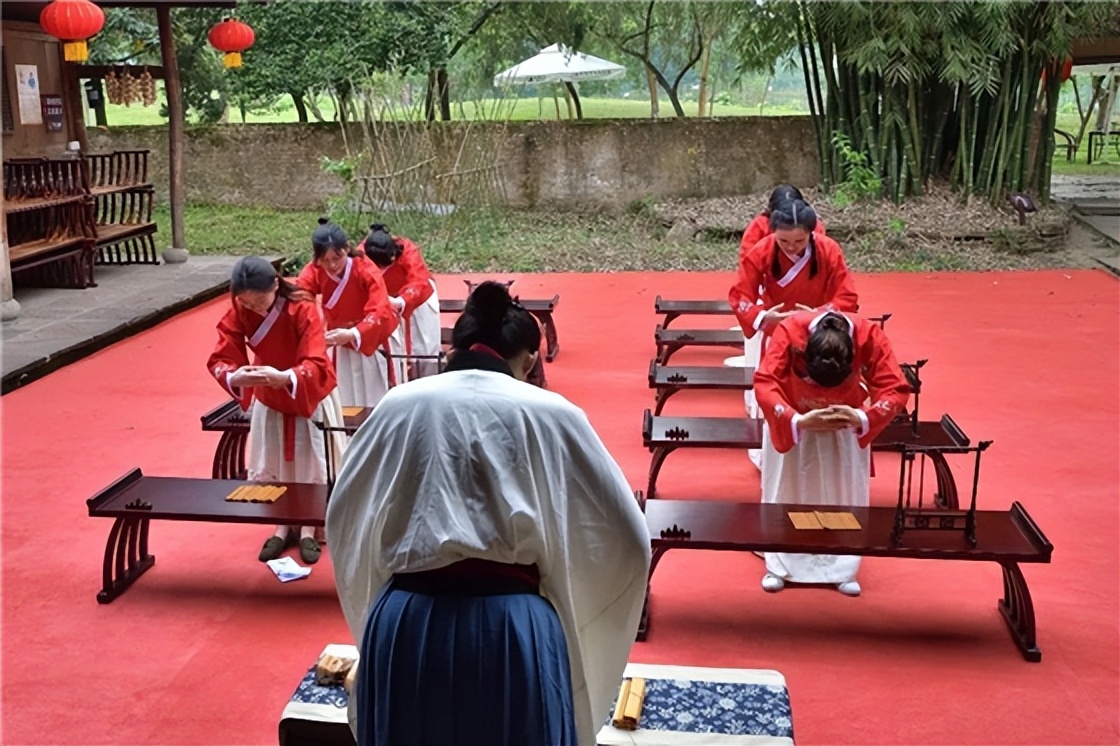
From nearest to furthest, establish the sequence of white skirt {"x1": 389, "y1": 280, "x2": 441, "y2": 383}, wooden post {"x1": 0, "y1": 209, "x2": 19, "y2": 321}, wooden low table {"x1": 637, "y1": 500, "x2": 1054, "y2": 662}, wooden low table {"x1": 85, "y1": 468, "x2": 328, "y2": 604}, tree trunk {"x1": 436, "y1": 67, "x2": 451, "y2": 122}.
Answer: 1. wooden low table {"x1": 637, "y1": 500, "x2": 1054, "y2": 662}
2. wooden low table {"x1": 85, "y1": 468, "x2": 328, "y2": 604}
3. white skirt {"x1": 389, "y1": 280, "x2": 441, "y2": 383}
4. wooden post {"x1": 0, "y1": 209, "x2": 19, "y2": 321}
5. tree trunk {"x1": 436, "y1": 67, "x2": 451, "y2": 122}

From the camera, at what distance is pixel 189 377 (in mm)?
7633

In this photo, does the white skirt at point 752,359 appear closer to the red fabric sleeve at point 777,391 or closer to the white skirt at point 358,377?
the red fabric sleeve at point 777,391

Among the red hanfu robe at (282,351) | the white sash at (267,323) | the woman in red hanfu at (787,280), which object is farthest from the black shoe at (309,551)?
the woman in red hanfu at (787,280)

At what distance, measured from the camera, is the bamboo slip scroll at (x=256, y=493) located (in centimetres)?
→ 424

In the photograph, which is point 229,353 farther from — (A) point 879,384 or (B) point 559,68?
(B) point 559,68

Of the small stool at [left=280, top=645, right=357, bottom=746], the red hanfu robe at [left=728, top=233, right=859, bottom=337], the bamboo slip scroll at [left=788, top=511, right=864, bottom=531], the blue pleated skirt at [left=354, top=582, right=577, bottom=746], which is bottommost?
the small stool at [left=280, top=645, right=357, bottom=746]

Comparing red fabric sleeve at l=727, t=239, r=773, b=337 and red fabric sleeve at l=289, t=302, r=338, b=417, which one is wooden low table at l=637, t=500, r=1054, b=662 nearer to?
red fabric sleeve at l=289, t=302, r=338, b=417

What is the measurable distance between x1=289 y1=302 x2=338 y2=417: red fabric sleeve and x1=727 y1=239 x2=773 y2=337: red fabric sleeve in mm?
2266

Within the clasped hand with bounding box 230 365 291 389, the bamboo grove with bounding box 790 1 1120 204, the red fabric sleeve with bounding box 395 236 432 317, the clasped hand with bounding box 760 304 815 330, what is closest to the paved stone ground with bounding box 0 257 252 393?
the red fabric sleeve with bounding box 395 236 432 317

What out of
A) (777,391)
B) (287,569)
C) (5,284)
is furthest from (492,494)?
(5,284)

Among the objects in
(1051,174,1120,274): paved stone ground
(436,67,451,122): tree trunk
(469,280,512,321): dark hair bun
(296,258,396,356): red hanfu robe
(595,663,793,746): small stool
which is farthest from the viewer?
(436,67,451,122): tree trunk

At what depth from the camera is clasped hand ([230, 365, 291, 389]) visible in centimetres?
→ 436

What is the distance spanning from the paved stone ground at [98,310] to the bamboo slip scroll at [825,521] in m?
5.67

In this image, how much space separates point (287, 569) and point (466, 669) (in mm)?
2545
